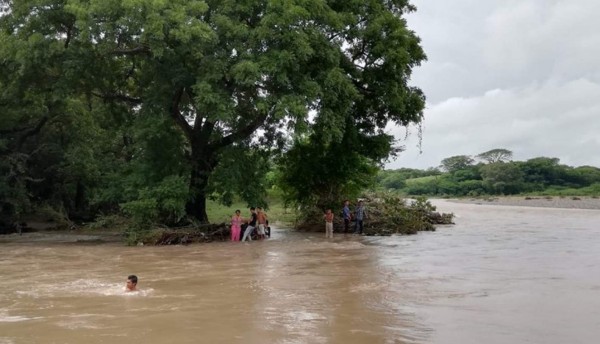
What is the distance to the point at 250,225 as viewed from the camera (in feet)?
72.3

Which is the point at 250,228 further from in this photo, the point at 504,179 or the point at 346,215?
the point at 504,179

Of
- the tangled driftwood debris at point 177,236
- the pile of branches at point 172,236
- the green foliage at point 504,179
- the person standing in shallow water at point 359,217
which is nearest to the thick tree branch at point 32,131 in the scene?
the pile of branches at point 172,236

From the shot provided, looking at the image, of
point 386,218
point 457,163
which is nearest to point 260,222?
point 386,218

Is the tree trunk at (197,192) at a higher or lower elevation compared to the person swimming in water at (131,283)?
higher

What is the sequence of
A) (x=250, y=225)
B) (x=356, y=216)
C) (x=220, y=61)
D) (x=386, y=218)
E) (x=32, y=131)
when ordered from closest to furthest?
(x=220, y=61) < (x=250, y=225) < (x=356, y=216) < (x=386, y=218) < (x=32, y=131)

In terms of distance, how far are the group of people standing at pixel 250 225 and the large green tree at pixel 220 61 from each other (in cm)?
185

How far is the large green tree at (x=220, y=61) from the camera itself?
18.3 meters

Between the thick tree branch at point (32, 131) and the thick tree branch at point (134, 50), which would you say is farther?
the thick tree branch at point (32, 131)

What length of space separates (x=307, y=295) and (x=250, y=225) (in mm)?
11863

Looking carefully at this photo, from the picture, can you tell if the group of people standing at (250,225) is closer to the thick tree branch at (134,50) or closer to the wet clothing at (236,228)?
the wet clothing at (236,228)

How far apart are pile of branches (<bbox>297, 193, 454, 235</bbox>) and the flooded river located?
5.94 metres

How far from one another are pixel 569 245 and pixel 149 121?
15.4 metres

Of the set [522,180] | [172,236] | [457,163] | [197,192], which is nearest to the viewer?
[172,236]


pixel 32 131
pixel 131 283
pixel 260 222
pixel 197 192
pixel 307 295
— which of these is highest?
pixel 32 131
